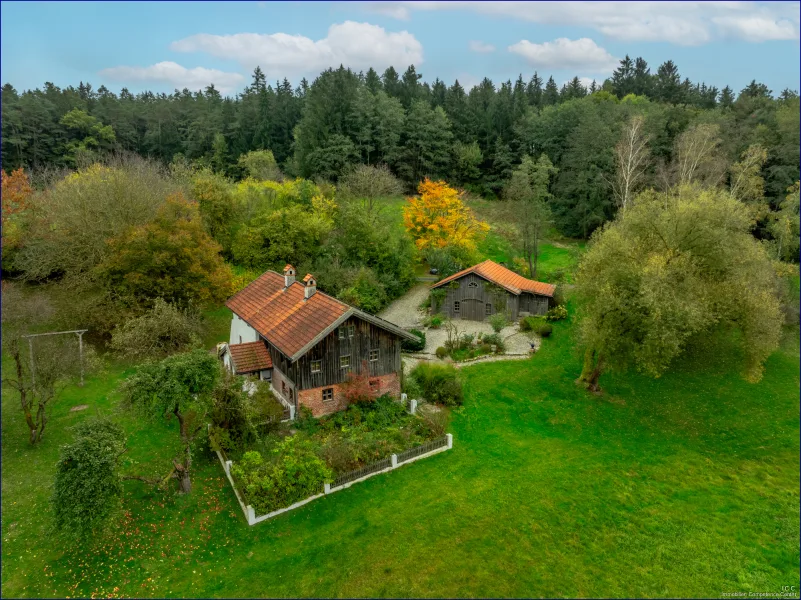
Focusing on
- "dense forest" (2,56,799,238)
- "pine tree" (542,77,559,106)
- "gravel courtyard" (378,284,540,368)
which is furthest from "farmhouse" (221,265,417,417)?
"pine tree" (542,77,559,106)

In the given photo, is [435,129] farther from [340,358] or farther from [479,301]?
[340,358]

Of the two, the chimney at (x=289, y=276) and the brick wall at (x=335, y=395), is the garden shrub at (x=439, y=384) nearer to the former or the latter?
the brick wall at (x=335, y=395)

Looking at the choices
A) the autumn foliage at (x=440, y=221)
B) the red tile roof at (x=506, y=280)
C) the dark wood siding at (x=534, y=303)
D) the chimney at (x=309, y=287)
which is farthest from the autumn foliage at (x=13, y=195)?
the dark wood siding at (x=534, y=303)

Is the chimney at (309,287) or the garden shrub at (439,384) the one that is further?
the garden shrub at (439,384)

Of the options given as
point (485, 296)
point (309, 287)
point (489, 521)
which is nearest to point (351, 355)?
point (309, 287)

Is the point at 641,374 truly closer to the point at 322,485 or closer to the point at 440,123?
the point at 322,485
